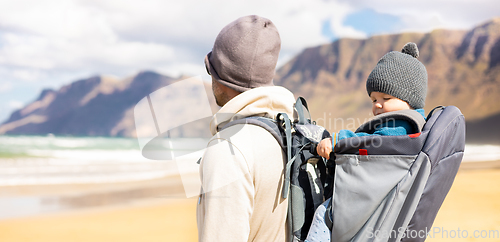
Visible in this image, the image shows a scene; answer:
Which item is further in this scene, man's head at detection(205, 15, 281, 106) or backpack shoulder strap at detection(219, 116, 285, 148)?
man's head at detection(205, 15, 281, 106)

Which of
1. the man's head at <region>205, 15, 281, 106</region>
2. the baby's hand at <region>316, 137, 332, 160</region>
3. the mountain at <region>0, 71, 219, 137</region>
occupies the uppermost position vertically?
the man's head at <region>205, 15, 281, 106</region>

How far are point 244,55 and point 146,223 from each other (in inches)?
243

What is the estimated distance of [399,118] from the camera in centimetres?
161

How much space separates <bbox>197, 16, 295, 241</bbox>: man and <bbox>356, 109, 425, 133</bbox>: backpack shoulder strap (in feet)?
1.58

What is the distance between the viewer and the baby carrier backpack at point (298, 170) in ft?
4.48

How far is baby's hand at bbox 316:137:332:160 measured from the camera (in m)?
A: 1.46

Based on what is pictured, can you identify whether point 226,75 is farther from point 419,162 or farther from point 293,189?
point 419,162

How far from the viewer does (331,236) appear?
1.40 m

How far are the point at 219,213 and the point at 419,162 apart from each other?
Result: 81cm

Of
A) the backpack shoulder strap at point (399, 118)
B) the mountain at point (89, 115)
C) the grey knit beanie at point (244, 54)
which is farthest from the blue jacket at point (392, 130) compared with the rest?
the mountain at point (89, 115)

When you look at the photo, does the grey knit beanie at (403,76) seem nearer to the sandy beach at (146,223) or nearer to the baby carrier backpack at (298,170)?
the baby carrier backpack at (298,170)

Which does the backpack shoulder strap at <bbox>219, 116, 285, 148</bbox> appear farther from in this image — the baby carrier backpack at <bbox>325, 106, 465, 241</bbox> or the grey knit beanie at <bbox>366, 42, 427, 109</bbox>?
the grey knit beanie at <bbox>366, 42, 427, 109</bbox>

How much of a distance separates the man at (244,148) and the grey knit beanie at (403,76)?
3.08 ft

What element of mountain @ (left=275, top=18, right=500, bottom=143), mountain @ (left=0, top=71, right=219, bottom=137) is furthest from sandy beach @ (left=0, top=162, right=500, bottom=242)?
mountain @ (left=0, top=71, right=219, bottom=137)
